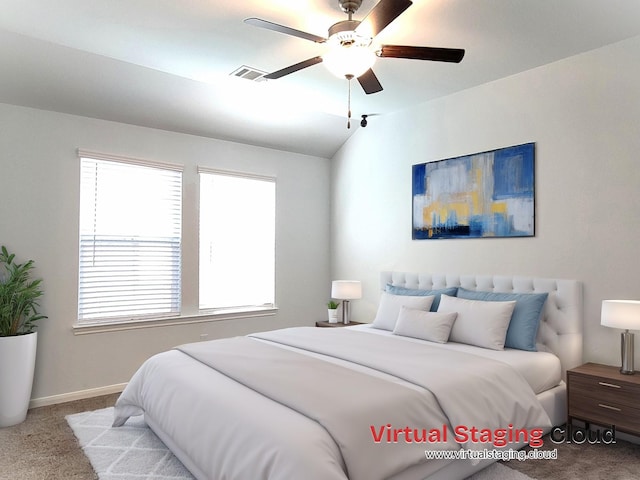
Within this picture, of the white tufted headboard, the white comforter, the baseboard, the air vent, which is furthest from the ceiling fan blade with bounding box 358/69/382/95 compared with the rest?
the baseboard

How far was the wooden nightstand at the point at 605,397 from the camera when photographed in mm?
2863

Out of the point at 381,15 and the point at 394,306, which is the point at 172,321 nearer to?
the point at 394,306

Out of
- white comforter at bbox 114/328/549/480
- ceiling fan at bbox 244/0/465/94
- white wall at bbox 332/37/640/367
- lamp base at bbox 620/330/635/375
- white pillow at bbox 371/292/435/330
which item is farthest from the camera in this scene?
white pillow at bbox 371/292/435/330

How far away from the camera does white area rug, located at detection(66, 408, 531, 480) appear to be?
105 inches

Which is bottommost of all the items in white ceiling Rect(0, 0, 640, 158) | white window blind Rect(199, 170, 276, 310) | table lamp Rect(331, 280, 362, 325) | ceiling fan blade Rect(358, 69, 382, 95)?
table lamp Rect(331, 280, 362, 325)

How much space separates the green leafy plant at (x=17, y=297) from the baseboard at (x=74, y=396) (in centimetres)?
64

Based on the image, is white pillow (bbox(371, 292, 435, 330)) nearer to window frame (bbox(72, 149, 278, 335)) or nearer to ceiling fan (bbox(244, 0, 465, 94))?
window frame (bbox(72, 149, 278, 335))

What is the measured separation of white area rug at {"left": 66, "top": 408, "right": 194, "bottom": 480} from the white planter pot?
0.36m

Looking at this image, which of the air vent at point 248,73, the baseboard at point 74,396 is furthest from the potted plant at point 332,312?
the air vent at point 248,73

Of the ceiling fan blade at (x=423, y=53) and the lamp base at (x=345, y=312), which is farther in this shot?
the lamp base at (x=345, y=312)

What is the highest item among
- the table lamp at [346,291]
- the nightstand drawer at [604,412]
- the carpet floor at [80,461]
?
the table lamp at [346,291]

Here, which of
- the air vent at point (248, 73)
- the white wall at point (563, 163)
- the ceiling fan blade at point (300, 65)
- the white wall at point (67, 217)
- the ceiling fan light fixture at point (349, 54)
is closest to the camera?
the ceiling fan light fixture at point (349, 54)

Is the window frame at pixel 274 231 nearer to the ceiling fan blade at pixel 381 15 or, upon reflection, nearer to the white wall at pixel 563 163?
the white wall at pixel 563 163

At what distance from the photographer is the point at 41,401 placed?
3.91m
